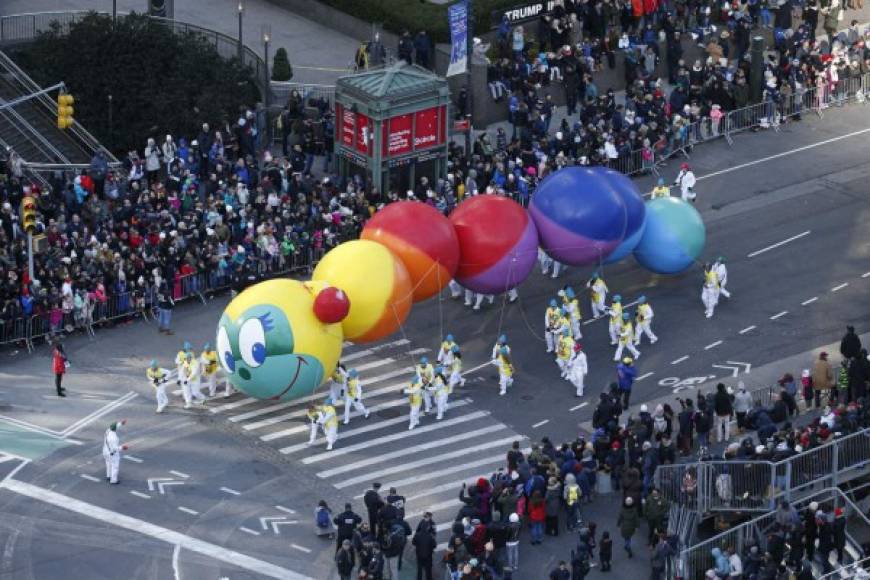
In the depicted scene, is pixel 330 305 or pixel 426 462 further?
pixel 330 305

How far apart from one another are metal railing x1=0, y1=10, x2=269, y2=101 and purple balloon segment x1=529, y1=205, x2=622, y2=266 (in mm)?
14428

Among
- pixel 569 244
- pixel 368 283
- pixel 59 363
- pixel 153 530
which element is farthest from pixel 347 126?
pixel 153 530

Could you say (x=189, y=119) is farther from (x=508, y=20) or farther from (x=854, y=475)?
(x=854, y=475)

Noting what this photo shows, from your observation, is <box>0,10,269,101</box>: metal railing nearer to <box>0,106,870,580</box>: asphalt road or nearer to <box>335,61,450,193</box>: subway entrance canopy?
<box>335,61,450,193</box>: subway entrance canopy

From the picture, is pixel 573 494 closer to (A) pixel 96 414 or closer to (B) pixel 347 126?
(A) pixel 96 414

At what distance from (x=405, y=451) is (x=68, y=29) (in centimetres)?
2356

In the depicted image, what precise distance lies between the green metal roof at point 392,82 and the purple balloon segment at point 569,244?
7.34 metres

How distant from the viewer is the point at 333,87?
238ft

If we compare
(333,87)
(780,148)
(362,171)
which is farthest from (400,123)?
(780,148)

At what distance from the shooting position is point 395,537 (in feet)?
165

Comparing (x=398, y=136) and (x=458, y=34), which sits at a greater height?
(x=458, y=34)

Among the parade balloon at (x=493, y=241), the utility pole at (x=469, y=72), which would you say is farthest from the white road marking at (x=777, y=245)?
the utility pole at (x=469, y=72)

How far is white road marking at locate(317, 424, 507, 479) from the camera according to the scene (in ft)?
179

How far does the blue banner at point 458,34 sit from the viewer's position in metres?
67.8
